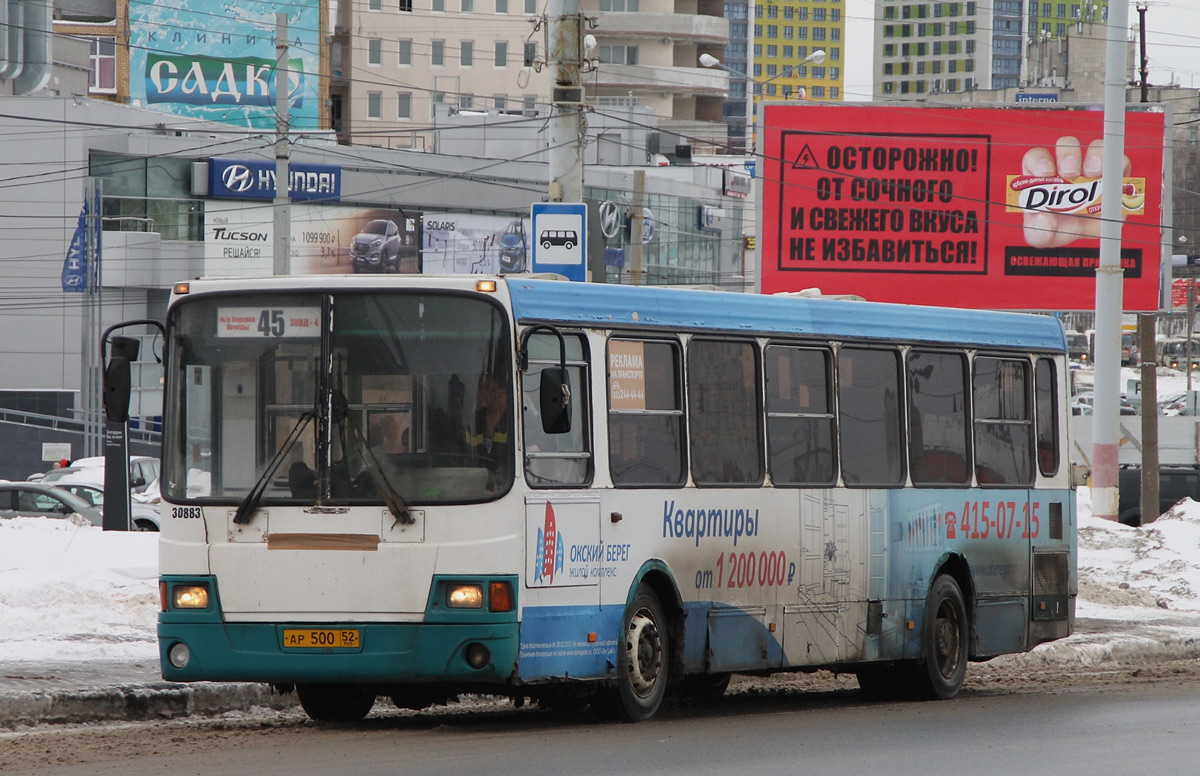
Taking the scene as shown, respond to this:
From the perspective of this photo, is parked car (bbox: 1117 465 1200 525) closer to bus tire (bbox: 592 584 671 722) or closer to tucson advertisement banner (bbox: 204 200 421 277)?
bus tire (bbox: 592 584 671 722)

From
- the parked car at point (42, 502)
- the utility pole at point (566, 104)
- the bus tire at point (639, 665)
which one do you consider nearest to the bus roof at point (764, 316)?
the bus tire at point (639, 665)

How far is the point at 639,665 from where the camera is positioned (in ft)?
33.3

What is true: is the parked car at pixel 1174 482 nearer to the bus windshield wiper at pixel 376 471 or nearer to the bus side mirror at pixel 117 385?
the bus windshield wiper at pixel 376 471

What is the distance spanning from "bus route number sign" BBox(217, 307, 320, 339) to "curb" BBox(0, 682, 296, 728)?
233cm

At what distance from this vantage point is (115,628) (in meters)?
13.6

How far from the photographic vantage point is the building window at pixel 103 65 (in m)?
83.4

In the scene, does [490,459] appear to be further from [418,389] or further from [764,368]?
[764,368]

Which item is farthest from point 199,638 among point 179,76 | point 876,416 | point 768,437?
point 179,76

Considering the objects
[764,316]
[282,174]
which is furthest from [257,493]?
[282,174]

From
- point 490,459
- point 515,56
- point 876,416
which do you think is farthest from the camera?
point 515,56

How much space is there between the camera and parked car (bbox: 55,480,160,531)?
2697 cm

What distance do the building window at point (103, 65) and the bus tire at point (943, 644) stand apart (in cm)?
7616

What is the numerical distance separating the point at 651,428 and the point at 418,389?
5.26 ft

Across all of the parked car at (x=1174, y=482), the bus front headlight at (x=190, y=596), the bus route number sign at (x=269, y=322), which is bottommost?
the parked car at (x=1174, y=482)
